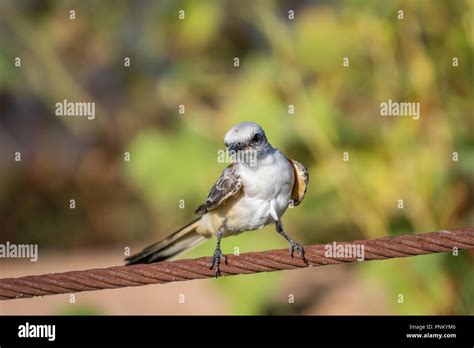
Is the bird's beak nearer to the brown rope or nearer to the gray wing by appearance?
the gray wing

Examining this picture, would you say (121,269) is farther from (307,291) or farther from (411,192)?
(307,291)

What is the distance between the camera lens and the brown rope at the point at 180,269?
3.22m

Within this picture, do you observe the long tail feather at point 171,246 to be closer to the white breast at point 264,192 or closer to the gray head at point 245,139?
the white breast at point 264,192

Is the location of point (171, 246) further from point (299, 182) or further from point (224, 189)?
point (299, 182)

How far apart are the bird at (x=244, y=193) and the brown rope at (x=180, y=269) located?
0.66m

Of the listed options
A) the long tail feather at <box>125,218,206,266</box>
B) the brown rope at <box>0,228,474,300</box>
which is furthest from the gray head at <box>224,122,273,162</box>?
the brown rope at <box>0,228,474,300</box>

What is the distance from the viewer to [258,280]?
621 cm

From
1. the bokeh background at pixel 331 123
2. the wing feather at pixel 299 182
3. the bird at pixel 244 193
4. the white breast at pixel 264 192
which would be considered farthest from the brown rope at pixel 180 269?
the bokeh background at pixel 331 123

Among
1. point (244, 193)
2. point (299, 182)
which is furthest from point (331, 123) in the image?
point (244, 193)

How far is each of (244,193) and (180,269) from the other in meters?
0.94

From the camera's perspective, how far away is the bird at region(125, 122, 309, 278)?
4.07 meters

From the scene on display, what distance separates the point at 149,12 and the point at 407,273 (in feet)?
12.2

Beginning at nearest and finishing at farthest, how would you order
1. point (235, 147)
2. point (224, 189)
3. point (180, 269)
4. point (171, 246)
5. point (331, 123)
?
point (180, 269) → point (235, 147) → point (224, 189) → point (171, 246) → point (331, 123)

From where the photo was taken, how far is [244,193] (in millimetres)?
4180
